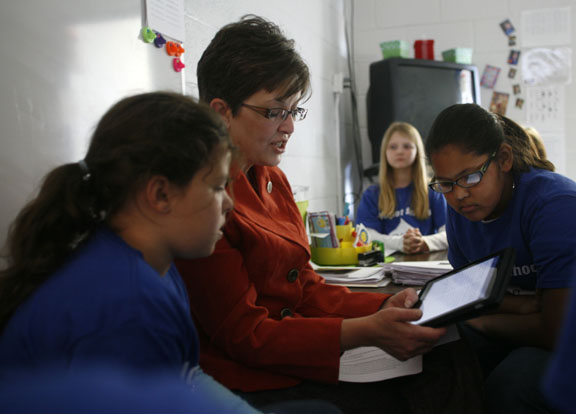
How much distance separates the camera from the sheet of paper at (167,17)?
4.33 ft

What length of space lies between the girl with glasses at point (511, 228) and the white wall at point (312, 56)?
2.79 feet

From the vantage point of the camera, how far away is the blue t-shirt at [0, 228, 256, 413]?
573mm

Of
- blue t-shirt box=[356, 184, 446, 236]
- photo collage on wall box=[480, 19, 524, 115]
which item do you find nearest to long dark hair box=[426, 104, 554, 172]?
blue t-shirt box=[356, 184, 446, 236]

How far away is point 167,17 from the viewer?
1401 mm

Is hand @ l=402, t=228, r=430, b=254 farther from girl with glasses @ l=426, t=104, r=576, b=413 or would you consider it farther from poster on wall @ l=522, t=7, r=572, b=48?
poster on wall @ l=522, t=7, r=572, b=48

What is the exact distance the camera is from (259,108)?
1.03m

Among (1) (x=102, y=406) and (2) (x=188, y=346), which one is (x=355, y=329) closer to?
(2) (x=188, y=346)

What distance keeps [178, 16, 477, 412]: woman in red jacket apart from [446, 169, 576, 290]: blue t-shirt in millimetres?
263

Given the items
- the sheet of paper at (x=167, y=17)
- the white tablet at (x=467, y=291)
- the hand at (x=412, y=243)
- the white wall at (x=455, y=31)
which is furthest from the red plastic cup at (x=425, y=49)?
the white tablet at (x=467, y=291)

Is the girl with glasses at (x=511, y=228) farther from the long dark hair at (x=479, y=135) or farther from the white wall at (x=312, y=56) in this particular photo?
the white wall at (x=312, y=56)

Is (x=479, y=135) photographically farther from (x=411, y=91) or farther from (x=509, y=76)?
(x=509, y=76)

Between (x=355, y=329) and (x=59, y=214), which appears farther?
(x=355, y=329)

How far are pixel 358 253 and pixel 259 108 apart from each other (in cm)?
78

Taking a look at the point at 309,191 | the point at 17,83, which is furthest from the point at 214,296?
the point at 309,191
